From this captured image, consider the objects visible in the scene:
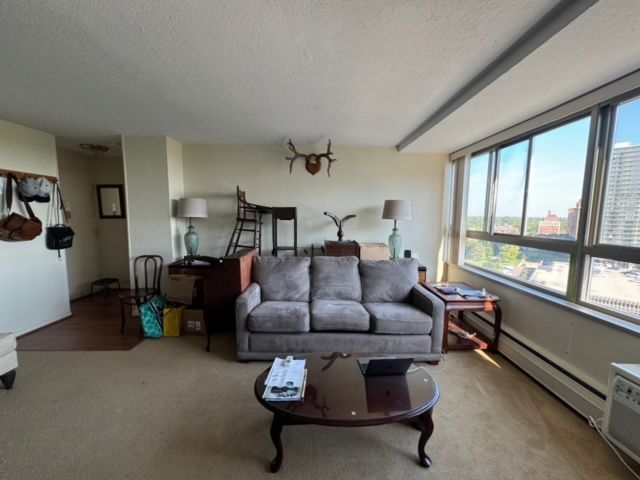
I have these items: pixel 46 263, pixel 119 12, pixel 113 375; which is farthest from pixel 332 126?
pixel 46 263

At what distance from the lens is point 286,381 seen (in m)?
1.51

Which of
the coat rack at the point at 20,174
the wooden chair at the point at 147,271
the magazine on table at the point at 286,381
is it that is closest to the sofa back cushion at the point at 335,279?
the magazine on table at the point at 286,381

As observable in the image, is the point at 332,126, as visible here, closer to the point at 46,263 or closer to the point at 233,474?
the point at 233,474

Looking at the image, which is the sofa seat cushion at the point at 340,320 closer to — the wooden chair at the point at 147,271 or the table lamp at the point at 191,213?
the table lamp at the point at 191,213

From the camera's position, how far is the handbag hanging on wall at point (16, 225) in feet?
9.07

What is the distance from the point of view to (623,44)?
56.2 inches

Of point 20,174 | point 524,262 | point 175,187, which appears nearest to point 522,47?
point 524,262

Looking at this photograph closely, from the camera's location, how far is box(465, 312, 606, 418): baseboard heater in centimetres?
176

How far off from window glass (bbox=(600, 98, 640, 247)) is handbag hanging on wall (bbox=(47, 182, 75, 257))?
557cm

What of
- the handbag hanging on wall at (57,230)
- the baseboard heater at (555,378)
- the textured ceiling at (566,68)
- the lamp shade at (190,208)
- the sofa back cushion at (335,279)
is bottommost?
the baseboard heater at (555,378)

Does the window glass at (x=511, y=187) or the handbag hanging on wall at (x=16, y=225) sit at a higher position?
the window glass at (x=511, y=187)

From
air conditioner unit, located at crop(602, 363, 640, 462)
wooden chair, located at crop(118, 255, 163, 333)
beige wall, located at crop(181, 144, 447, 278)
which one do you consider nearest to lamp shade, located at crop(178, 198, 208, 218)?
beige wall, located at crop(181, 144, 447, 278)

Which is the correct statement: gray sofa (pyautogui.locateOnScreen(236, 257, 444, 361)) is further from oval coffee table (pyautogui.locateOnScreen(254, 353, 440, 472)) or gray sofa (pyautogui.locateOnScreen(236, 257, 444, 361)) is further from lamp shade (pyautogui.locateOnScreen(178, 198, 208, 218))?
lamp shade (pyautogui.locateOnScreen(178, 198, 208, 218))

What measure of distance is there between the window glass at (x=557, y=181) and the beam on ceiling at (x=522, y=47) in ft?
3.25
